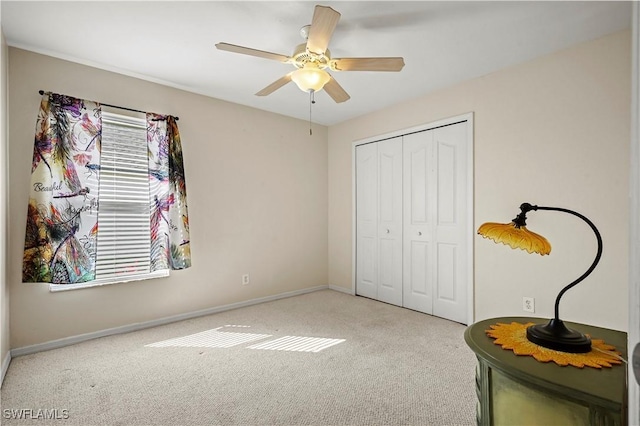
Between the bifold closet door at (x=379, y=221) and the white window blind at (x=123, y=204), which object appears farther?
the bifold closet door at (x=379, y=221)

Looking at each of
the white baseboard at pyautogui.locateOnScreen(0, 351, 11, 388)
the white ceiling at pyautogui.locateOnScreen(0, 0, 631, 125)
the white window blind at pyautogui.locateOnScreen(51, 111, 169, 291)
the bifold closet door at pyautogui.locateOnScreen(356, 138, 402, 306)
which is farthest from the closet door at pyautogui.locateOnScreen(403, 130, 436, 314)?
the white baseboard at pyautogui.locateOnScreen(0, 351, 11, 388)

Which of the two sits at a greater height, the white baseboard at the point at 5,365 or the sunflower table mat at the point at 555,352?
the sunflower table mat at the point at 555,352

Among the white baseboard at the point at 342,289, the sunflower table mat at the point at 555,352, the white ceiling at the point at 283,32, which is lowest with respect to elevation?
the white baseboard at the point at 342,289

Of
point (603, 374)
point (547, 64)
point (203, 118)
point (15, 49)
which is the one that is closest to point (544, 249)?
point (603, 374)

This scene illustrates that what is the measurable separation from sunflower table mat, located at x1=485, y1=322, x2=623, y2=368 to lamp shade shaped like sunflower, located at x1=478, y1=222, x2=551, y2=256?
361mm

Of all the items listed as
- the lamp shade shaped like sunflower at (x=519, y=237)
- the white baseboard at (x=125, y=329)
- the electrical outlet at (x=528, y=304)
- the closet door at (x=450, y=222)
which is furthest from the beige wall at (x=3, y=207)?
the electrical outlet at (x=528, y=304)

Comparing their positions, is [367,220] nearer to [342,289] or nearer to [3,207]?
[342,289]

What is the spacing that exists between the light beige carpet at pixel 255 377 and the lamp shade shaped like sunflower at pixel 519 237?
114 centimetres

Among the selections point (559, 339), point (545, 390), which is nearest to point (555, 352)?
point (559, 339)

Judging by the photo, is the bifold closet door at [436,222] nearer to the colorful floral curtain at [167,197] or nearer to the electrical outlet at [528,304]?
the electrical outlet at [528,304]

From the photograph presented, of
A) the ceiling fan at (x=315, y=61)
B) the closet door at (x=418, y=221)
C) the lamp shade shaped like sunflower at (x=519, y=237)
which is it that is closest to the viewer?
the lamp shade shaped like sunflower at (x=519, y=237)

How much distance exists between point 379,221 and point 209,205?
2.14m

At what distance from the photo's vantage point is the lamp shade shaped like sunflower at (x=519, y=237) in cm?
132

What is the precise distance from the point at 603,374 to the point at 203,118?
384 centimetres
